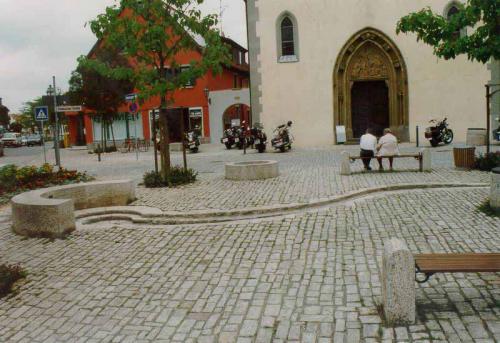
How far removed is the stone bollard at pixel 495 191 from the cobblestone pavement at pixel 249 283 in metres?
0.37

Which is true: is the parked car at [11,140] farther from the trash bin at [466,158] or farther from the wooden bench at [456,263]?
the wooden bench at [456,263]

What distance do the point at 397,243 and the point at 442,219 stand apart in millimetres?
4027

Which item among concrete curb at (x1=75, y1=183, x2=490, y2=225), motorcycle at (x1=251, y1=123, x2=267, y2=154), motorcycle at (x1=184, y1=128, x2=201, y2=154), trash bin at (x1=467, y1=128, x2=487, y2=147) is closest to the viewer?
concrete curb at (x1=75, y1=183, x2=490, y2=225)

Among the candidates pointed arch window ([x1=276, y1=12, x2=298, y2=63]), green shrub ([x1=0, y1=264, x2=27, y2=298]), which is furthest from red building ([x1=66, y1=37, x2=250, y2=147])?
green shrub ([x1=0, y1=264, x2=27, y2=298])

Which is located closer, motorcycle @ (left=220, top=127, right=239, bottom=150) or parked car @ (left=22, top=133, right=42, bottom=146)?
motorcycle @ (left=220, top=127, right=239, bottom=150)

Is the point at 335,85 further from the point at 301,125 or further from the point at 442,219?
Answer: the point at 442,219

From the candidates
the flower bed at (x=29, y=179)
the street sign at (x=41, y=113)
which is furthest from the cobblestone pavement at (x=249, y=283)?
the street sign at (x=41, y=113)

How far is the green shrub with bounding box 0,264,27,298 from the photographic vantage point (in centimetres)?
618

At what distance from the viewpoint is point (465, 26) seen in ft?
44.2

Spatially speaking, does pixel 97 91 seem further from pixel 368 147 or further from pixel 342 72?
pixel 368 147

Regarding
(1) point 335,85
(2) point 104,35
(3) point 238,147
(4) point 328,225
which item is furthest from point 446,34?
(3) point 238,147

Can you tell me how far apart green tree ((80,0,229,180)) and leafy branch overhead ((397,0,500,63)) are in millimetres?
4945

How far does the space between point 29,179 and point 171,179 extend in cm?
423

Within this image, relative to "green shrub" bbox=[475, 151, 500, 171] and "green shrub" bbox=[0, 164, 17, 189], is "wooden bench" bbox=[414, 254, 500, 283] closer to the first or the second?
"green shrub" bbox=[475, 151, 500, 171]
